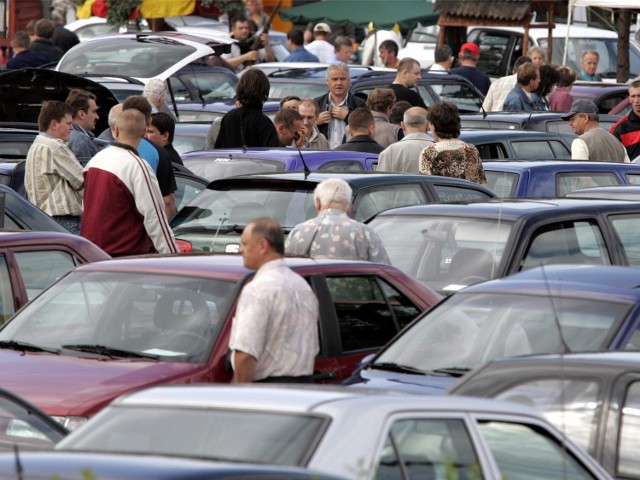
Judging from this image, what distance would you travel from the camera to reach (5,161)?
1329 centimetres

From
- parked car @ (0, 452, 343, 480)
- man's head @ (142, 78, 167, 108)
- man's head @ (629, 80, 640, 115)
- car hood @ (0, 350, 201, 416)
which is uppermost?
parked car @ (0, 452, 343, 480)

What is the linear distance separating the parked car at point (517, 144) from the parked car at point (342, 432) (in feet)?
32.9

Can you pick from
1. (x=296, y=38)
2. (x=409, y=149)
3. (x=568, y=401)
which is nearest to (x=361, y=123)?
(x=409, y=149)

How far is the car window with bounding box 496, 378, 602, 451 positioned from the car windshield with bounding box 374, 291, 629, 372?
1267mm

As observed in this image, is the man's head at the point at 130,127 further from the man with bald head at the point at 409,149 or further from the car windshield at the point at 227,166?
the man with bald head at the point at 409,149

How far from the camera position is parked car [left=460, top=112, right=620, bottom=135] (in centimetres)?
1756

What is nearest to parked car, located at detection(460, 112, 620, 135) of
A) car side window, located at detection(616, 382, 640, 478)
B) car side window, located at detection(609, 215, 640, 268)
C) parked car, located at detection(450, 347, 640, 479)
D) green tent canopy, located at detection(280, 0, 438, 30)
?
car side window, located at detection(609, 215, 640, 268)

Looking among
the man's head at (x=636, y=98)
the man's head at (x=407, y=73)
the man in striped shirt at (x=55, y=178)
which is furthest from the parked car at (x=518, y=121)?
the man in striped shirt at (x=55, y=178)

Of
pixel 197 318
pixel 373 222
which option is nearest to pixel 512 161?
pixel 373 222

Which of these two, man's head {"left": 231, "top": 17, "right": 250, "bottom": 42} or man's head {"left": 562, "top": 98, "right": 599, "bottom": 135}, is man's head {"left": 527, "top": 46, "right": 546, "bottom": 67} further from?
man's head {"left": 562, "top": 98, "right": 599, "bottom": 135}

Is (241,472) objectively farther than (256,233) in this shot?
No

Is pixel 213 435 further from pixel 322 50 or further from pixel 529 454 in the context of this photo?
pixel 322 50

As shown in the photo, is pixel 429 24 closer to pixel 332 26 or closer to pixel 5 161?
pixel 332 26

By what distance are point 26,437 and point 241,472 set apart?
2638mm
